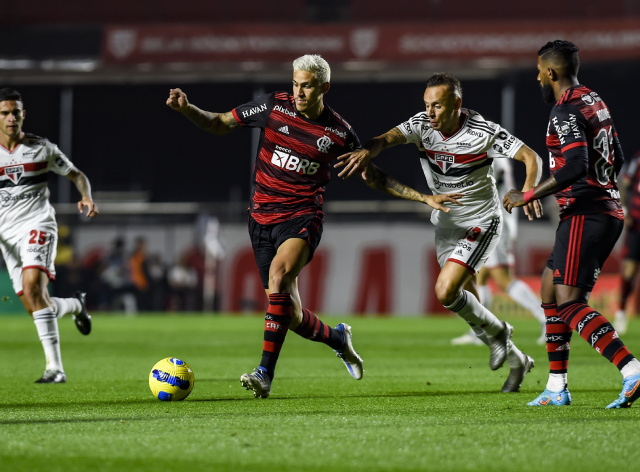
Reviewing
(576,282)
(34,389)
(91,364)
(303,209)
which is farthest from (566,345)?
(91,364)

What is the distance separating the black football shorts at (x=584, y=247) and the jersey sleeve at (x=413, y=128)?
1.50 metres

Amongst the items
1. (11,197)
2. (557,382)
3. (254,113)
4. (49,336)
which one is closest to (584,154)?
(557,382)

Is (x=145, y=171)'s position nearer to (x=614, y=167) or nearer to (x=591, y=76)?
(x=591, y=76)

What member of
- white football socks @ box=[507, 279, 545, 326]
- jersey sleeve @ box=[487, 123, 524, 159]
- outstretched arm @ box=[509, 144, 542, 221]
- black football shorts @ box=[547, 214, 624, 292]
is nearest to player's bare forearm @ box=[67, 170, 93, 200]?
jersey sleeve @ box=[487, 123, 524, 159]

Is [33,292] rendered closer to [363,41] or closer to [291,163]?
[291,163]

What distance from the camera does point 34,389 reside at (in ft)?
21.1

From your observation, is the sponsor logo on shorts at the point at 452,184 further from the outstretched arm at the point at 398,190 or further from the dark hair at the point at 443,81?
the dark hair at the point at 443,81

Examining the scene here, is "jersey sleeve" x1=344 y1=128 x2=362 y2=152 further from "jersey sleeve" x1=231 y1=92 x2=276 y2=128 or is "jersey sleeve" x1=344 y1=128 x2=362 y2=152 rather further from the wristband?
the wristband

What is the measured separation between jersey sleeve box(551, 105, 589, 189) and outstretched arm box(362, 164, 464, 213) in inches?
47.7

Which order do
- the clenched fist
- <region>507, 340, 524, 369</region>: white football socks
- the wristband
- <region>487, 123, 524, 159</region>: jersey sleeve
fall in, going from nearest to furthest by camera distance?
the wristband
the clenched fist
<region>487, 123, 524, 159</region>: jersey sleeve
<region>507, 340, 524, 369</region>: white football socks

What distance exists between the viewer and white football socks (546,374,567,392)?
526 centimetres

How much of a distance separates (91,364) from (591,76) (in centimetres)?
2091

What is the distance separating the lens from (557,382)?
5.27 meters

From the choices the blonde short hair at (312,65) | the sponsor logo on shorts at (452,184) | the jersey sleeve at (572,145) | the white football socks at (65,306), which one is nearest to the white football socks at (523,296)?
the sponsor logo on shorts at (452,184)
